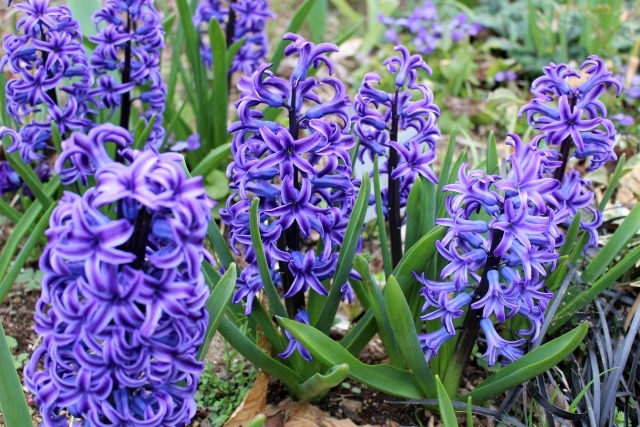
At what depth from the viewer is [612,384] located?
2.55 metres

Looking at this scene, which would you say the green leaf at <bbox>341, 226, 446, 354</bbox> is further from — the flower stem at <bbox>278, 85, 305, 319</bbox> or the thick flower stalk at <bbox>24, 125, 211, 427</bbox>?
the thick flower stalk at <bbox>24, 125, 211, 427</bbox>

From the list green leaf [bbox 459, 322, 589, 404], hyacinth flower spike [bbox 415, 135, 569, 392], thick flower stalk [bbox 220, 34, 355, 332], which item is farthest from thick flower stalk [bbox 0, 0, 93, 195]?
green leaf [bbox 459, 322, 589, 404]

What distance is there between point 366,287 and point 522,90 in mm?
3350

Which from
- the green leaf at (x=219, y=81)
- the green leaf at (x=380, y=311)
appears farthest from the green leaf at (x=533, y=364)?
the green leaf at (x=219, y=81)

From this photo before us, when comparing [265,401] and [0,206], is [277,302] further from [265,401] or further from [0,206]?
[0,206]

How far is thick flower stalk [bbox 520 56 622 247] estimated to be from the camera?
2.45 metres

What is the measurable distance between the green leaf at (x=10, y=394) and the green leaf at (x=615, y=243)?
204cm

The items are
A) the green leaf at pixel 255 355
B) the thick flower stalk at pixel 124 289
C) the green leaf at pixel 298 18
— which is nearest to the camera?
the thick flower stalk at pixel 124 289

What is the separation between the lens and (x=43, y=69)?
2822mm

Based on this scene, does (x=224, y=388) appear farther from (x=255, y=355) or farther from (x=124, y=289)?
(x=124, y=289)

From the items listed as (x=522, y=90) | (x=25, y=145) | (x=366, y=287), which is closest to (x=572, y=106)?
(x=366, y=287)

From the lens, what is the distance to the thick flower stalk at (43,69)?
2781mm

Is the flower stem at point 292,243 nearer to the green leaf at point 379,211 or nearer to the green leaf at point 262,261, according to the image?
the green leaf at point 262,261

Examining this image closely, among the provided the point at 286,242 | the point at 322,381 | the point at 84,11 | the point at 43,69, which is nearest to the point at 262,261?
the point at 286,242
